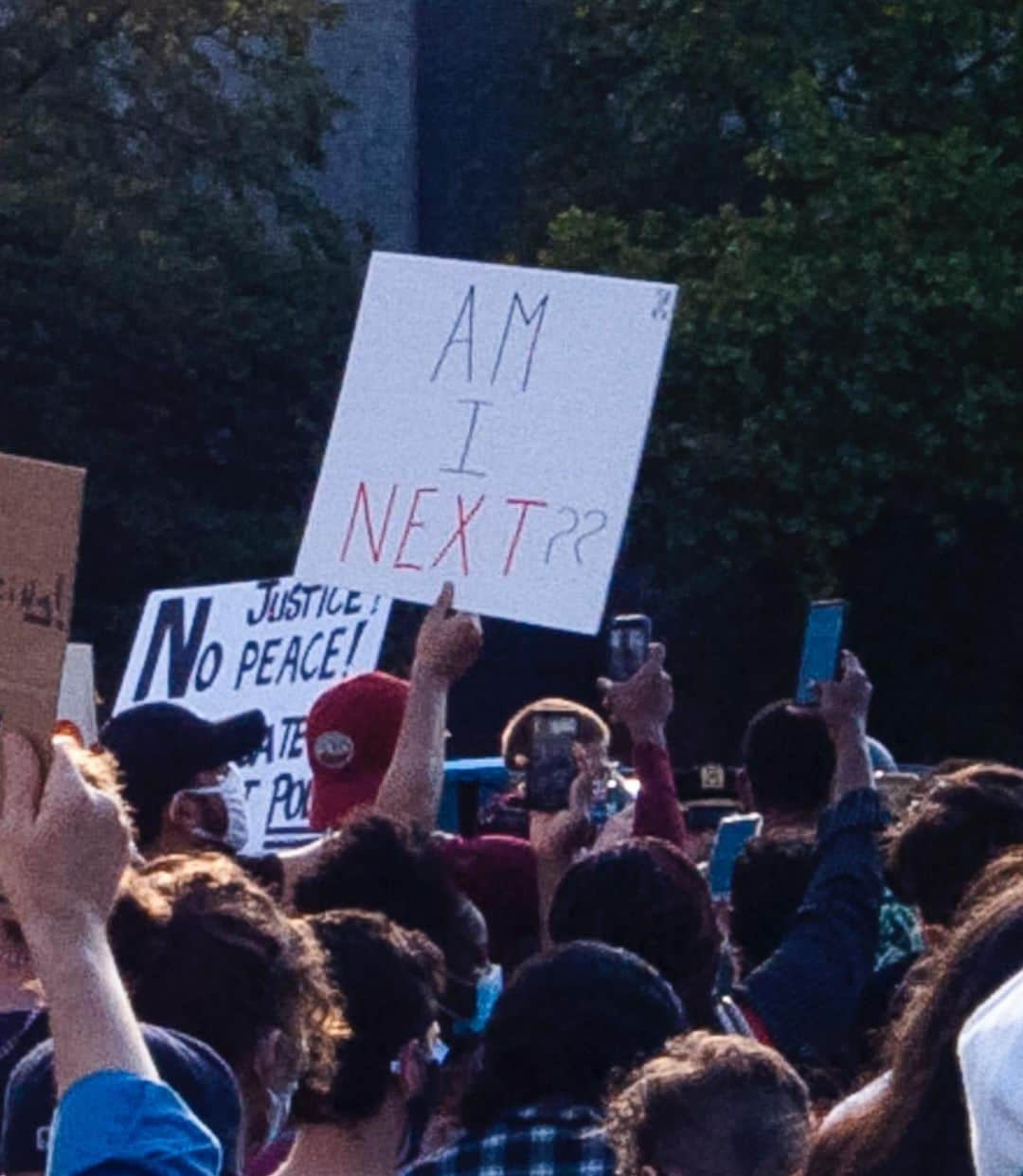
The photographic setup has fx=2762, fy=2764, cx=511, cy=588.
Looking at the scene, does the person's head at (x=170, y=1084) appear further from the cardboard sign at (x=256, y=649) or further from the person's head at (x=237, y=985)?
the cardboard sign at (x=256, y=649)

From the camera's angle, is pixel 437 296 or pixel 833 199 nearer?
pixel 437 296

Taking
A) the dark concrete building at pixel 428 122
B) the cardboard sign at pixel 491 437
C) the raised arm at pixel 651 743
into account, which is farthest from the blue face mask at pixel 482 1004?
the dark concrete building at pixel 428 122

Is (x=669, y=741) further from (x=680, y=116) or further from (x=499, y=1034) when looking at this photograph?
(x=499, y=1034)

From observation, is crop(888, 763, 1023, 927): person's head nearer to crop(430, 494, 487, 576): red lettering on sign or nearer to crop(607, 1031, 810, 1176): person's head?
crop(607, 1031, 810, 1176): person's head

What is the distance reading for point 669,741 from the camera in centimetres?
1969

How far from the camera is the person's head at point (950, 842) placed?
149 inches

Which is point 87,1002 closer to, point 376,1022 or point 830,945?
point 376,1022

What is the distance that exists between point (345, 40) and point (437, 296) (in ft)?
54.1

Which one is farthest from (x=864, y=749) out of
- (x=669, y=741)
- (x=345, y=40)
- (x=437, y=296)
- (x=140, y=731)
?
(x=345, y=40)

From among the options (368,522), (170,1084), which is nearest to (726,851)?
(368,522)

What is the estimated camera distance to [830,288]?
16.9 meters

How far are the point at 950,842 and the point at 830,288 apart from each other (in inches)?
527

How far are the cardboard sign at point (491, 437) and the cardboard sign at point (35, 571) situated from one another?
2.78 m

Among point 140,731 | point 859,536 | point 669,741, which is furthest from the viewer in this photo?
point 669,741
